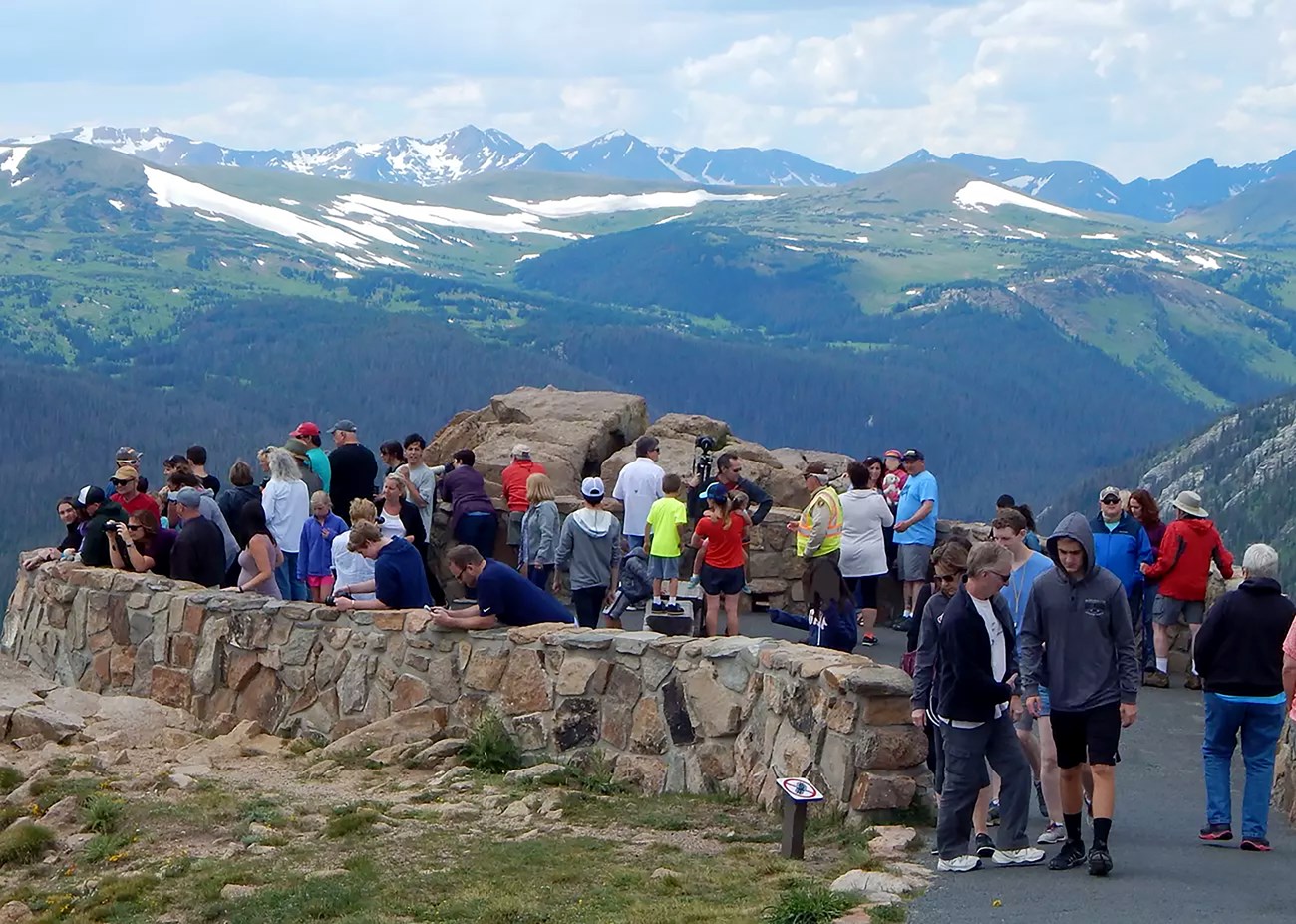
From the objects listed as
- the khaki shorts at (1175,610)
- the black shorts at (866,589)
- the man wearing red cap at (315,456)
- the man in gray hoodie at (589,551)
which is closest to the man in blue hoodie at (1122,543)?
the khaki shorts at (1175,610)

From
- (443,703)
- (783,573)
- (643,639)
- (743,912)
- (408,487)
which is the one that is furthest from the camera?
(783,573)

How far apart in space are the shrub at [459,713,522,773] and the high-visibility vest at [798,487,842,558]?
421 cm

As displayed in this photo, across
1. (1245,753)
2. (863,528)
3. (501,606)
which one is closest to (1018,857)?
(1245,753)

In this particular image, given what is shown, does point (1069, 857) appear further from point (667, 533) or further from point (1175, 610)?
point (667, 533)

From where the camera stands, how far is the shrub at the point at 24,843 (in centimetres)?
991

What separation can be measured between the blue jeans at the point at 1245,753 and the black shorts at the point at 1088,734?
46.0 inches

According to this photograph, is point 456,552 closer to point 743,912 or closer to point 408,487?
point 743,912

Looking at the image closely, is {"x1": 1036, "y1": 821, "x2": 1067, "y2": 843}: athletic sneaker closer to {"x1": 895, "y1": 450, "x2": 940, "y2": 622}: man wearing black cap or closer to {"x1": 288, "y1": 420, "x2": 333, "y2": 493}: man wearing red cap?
{"x1": 895, "y1": 450, "x2": 940, "y2": 622}: man wearing black cap

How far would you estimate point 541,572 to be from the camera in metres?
16.7

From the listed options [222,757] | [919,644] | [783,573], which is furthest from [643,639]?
[783,573]

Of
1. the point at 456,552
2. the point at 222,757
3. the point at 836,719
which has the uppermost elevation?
the point at 456,552

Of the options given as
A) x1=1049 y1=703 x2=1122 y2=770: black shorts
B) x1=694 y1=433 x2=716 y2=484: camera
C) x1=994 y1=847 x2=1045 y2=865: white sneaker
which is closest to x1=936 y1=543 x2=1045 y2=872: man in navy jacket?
x1=994 y1=847 x2=1045 y2=865: white sneaker

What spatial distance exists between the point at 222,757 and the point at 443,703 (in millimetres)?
1698

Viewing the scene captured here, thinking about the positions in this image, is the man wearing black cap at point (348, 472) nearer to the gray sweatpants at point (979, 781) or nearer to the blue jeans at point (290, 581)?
the blue jeans at point (290, 581)
